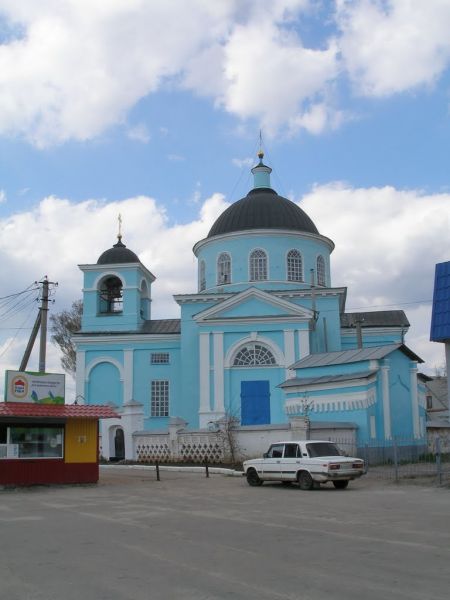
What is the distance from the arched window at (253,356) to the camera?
34.2m

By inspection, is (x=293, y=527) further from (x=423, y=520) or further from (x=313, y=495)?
(x=313, y=495)

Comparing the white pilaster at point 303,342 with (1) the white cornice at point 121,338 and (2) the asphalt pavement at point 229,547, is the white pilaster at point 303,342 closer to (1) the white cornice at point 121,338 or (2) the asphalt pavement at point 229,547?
(1) the white cornice at point 121,338

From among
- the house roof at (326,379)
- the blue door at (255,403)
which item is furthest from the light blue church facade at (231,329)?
the house roof at (326,379)

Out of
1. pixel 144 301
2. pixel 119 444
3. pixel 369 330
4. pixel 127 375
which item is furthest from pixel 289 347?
pixel 144 301

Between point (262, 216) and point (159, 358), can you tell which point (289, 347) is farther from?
point (262, 216)

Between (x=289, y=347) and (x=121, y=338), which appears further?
(x=121, y=338)

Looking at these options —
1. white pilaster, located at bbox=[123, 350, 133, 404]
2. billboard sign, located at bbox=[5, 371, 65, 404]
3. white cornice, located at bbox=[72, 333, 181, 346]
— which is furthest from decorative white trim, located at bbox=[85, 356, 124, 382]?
billboard sign, located at bbox=[5, 371, 65, 404]

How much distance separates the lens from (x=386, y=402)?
83.3ft

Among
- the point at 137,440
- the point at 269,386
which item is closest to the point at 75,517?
the point at 137,440

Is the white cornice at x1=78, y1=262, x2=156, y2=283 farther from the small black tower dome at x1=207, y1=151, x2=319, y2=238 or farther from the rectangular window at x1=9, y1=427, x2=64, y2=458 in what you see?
the rectangular window at x1=9, y1=427, x2=64, y2=458

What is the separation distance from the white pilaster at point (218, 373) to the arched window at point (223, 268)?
5211 millimetres

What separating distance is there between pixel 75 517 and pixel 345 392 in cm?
1439

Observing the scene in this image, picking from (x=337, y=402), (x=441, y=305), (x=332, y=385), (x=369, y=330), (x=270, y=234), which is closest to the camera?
(x=441, y=305)

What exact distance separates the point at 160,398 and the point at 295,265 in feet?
33.5
